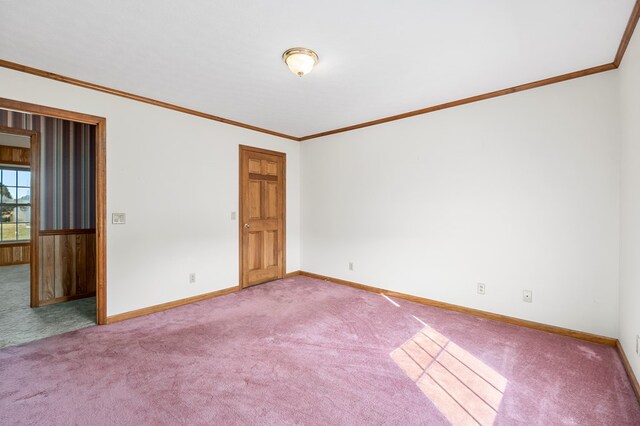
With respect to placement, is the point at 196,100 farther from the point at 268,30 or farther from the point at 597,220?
the point at 597,220

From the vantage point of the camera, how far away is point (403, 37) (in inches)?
86.0

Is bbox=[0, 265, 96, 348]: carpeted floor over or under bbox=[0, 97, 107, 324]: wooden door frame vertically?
under

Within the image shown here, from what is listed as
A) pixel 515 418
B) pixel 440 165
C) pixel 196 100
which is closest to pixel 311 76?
pixel 196 100

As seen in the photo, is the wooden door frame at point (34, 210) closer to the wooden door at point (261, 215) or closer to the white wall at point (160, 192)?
the white wall at point (160, 192)

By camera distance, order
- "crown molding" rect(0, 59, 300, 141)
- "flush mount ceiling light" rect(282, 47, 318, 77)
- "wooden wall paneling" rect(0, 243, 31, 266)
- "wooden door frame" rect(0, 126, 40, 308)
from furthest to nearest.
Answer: "wooden wall paneling" rect(0, 243, 31, 266), "wooden door frame" rect(0, 126, 40, 308), "crown molding" rect(0, 59, 300, 141), "flush mount ceiling light" rect(282, 47, 318, 77)

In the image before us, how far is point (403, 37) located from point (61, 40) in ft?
8.51

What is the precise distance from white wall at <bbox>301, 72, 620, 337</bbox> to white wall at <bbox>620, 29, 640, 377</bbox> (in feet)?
0.68

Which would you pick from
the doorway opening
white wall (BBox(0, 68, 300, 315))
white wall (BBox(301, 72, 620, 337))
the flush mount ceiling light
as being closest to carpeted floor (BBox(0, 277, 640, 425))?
white wall (BBox(301, 72, 620, 337))

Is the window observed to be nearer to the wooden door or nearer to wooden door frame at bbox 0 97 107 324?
wooden door frame at bbox 0 97 107 324

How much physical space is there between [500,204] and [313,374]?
2.58m

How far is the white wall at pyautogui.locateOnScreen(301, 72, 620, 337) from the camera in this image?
264cm

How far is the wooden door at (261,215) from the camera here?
14.7 feet

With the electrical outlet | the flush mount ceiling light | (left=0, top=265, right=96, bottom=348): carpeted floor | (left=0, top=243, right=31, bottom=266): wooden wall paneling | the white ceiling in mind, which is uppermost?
the white ceiling

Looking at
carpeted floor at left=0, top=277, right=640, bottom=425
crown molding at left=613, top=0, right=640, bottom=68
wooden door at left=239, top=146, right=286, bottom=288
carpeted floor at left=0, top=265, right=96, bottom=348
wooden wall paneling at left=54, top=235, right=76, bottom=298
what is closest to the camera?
carpeted floor at left=0, top=277, right=640, bottom=425
